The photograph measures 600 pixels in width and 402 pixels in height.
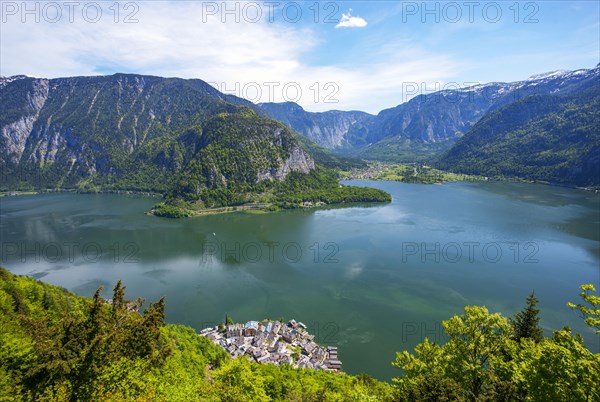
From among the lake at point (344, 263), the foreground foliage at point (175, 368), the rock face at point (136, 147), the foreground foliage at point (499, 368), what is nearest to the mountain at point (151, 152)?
the rock face at point (136, 147)

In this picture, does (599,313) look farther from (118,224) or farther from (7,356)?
(118,224)

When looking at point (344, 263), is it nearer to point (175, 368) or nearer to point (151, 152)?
point (175, 368)

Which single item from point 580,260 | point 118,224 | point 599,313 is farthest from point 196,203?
point 599,313

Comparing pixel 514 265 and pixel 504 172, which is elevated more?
pixel 504 172

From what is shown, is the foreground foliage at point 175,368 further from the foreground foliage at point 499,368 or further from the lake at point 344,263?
the lake at point 344,263

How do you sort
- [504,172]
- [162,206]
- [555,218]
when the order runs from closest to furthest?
[555,218] < [162,206] < [504,172]

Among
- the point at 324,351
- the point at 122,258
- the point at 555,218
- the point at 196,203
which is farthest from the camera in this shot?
the point at 196,203
